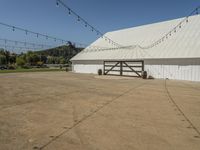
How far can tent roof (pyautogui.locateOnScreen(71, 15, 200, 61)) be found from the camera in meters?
17.5

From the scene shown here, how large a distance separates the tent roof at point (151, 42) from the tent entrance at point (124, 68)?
1.97 feet

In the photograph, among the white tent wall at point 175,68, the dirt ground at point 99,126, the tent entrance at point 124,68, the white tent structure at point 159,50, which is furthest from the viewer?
the tent entrance at point 124,68

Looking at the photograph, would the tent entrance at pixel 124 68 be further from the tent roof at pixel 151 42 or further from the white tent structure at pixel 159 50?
the tent roof at pixel 151 42

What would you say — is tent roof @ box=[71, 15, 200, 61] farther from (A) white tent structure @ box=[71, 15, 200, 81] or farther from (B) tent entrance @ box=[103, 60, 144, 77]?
(B) tent entrance @ box=[103, 60, 144, 77]

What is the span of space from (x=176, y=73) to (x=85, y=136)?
15.5m

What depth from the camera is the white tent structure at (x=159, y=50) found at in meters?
16.8

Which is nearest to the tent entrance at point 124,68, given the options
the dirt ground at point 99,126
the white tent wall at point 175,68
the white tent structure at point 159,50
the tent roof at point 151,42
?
the white tent structure at point 159,50

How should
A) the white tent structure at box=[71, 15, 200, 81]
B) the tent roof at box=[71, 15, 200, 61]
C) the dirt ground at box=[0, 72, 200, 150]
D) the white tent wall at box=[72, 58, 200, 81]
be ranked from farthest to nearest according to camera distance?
the tent roof at box=[71, 15, 200, 61] → the white tent structure at box=[71, 15, 200, 81] → the white tent wall at box=[72, 58, 200, 81] → the dirt ground at box=[0, 72, 200, 150]

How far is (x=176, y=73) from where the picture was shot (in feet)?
57.6

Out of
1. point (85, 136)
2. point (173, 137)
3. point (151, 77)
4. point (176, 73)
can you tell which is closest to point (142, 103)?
point (173, 137)

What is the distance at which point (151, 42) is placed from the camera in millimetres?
21656

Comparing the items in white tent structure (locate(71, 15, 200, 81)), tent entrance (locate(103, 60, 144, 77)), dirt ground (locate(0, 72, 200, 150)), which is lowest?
dirt ground (locate(0, 72, 200, 150))

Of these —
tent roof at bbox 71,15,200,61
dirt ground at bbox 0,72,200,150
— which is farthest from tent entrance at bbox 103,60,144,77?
dirt ground at bbox 0,72,200,150

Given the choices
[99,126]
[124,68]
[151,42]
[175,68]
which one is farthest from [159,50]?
[99,126]
